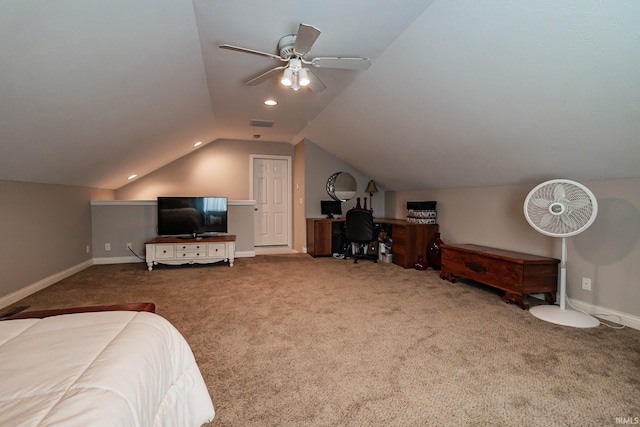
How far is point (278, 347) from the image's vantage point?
2.39 metres

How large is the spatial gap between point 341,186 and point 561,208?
399 centimetres

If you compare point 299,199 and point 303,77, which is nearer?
point 303,77

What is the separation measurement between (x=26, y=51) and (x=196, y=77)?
161 cm

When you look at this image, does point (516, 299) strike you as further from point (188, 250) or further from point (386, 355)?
point (188, 250)

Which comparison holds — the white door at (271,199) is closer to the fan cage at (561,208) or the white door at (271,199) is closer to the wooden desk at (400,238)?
the wooden desk at (400,238)

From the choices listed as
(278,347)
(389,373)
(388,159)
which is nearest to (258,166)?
(388,159)

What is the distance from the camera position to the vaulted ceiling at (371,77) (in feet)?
6.25

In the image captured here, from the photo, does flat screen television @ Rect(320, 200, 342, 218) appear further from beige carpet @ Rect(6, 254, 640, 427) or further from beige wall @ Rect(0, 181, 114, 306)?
beige wall @ Rect(0, 181, 114, 306)

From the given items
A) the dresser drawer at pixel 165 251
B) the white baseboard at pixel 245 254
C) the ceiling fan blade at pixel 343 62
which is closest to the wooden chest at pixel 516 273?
the ceiling fan blade at pixel 343 62

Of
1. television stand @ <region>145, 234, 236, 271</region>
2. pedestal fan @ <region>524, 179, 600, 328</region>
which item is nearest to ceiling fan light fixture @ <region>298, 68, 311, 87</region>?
pedestal fan @ <region>524, 179, 600, 328</region>

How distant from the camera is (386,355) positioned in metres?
2.27

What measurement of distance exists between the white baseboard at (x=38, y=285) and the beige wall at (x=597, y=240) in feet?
18.0

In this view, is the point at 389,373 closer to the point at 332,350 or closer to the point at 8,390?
the point at 332,350

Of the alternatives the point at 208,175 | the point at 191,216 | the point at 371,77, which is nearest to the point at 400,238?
the point at 371,77
